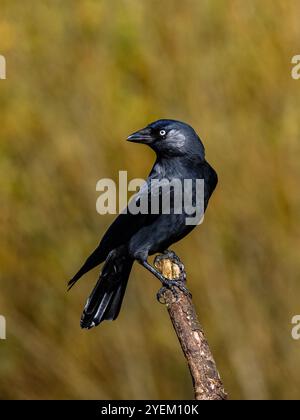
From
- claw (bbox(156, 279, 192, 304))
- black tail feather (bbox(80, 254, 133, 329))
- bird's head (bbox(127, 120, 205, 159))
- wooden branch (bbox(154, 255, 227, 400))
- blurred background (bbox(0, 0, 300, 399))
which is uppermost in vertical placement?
blurred background (bbox(0, 0, 300, 399))

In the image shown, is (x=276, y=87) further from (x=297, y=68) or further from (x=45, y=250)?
(x=45, y=250)

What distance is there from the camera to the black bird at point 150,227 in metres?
6.75

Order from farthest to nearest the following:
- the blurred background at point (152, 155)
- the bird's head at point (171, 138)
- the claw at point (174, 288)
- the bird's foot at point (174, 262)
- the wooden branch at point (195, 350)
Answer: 1. the blurred background at point (152, 155)
2. the bird's head at point (171, 138)
3. the bird's foot at point (174, 262)
4. the claw at point (174, 288)
5. the wooden branch at point (195, 350)

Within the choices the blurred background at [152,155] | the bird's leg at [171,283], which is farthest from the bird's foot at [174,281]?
the blurred background at [152,155]

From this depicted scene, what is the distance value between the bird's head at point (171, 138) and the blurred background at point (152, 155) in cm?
265

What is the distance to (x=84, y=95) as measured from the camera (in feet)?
32.7

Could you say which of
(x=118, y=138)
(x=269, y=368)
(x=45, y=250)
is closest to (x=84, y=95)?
(x=118, y=138)

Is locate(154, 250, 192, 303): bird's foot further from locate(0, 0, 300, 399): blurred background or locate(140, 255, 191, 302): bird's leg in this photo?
locate(0, 0, 300, 399): blurred background

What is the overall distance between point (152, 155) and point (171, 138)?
282cm

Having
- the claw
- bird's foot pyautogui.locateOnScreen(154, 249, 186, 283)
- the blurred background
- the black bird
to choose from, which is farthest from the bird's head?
the blurred background

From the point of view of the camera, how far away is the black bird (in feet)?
22.1

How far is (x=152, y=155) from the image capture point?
977 cm

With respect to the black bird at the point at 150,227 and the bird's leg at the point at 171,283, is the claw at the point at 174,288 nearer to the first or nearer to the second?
the bird's leg at the point at 171,283

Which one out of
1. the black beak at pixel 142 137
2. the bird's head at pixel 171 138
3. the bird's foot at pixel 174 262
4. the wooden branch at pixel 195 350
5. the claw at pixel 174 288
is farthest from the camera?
the black beak at pixel 142 137
